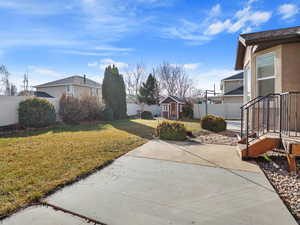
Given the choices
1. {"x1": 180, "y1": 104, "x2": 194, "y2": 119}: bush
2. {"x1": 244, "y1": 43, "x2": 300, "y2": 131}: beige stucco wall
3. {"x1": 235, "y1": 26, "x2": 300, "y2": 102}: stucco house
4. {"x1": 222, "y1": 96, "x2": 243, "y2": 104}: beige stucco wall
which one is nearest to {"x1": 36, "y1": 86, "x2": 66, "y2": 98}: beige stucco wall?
{"x1": 180, "y1": 104, "x2": 194, "y2": 119}: bush

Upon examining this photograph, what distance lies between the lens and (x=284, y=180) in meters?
3.17

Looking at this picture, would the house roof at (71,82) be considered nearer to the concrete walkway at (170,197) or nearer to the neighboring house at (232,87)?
the neighboring house at (232,87)

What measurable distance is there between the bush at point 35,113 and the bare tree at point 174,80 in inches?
981

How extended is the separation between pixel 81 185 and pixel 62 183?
1.20ft

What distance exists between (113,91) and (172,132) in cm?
1079

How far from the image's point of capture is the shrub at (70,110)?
1153 centimetres

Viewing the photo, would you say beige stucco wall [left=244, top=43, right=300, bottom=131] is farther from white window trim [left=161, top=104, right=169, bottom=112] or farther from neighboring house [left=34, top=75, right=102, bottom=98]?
neighboring house [left=34, top=75, right=102, bottom=98]

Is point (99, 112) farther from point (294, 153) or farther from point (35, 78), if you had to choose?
point (35, 78)

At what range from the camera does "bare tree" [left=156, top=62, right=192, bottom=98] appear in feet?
106

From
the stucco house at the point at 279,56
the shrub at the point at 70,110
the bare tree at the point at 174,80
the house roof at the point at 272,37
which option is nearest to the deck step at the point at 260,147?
the stucco house at the point at 279,56

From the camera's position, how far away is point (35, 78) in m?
26.2

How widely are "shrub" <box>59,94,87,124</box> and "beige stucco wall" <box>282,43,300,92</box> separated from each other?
12.0 m

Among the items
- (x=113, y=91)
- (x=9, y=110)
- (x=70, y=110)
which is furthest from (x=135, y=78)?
(x=9, y=110)

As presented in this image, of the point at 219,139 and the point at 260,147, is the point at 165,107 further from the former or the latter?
the point at 260,147
